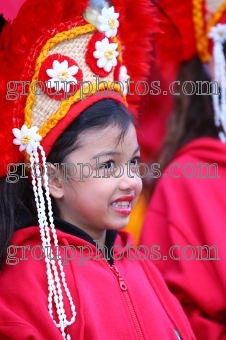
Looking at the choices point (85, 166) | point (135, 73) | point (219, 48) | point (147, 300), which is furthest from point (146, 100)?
point (147, 300)

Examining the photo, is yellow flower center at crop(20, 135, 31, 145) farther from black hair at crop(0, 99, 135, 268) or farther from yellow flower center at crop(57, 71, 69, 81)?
yellow flower center at crop(57, 71, 69, 81)

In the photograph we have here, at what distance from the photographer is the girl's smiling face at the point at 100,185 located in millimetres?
1951

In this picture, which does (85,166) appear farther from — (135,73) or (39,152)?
(135,73)

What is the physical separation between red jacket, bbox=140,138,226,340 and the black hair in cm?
54

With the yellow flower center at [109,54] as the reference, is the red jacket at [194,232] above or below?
below

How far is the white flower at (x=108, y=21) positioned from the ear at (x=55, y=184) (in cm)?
41

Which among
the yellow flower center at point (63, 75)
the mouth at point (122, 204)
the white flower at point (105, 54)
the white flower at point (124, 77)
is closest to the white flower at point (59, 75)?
the yellow flower center at point (63, 75)

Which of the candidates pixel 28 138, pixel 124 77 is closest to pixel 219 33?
pixel 124 77

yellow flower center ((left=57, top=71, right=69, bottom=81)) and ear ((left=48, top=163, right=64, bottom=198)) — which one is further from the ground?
yellow flower center ((left=57, top=71, right=69, bottom=81))

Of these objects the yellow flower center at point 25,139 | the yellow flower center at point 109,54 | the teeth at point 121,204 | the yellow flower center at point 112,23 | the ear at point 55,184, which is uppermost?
the yellow flower center at point 112,23

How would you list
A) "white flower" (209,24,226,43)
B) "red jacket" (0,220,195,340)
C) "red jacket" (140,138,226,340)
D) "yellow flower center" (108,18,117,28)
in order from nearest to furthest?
"red jacket" (0,220,195,340) → "yellow flower center" (108,18,117,28) → "red jacket" (140,138,226,340) → "white flower" (209,24,226,43)

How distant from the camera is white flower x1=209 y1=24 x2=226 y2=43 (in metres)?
2.53

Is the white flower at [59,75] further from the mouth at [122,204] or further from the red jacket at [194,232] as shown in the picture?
the red jacket at [194,232]

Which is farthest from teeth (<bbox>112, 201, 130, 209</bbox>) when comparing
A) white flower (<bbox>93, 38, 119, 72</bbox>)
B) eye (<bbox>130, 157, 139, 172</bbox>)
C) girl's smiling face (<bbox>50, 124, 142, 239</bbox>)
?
white flower (<bbox>93, 38, 119, 72</bbox>)
